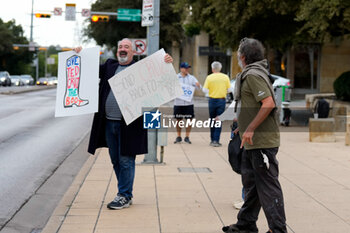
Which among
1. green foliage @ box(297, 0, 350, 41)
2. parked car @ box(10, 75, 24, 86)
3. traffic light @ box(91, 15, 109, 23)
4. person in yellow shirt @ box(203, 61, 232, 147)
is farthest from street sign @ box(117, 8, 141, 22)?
parked car @ box(10, 75, 24, 86)

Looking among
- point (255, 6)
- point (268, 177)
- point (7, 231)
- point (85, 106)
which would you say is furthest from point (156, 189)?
point (255, 6)

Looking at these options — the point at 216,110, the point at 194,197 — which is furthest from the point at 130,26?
the point at 194,197

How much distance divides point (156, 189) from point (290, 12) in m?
14.2

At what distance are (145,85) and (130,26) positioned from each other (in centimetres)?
4285

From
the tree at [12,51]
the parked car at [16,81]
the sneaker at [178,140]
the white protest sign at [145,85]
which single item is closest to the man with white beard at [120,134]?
the white protest sign at [145,85]

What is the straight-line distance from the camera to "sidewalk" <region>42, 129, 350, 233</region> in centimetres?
584

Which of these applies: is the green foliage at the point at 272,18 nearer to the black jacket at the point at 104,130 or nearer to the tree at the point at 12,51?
the black jacket at the point at 104,130

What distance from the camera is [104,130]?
672 centimetres

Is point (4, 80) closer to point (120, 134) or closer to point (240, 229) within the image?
point (120, 134)

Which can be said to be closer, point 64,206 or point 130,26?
point 64,206

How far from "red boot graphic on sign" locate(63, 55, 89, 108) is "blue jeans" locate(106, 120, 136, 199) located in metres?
0.47

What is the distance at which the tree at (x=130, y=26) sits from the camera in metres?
46.7

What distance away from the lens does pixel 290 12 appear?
805 inches

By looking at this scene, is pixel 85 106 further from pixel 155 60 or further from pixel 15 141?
pixel 15 141
